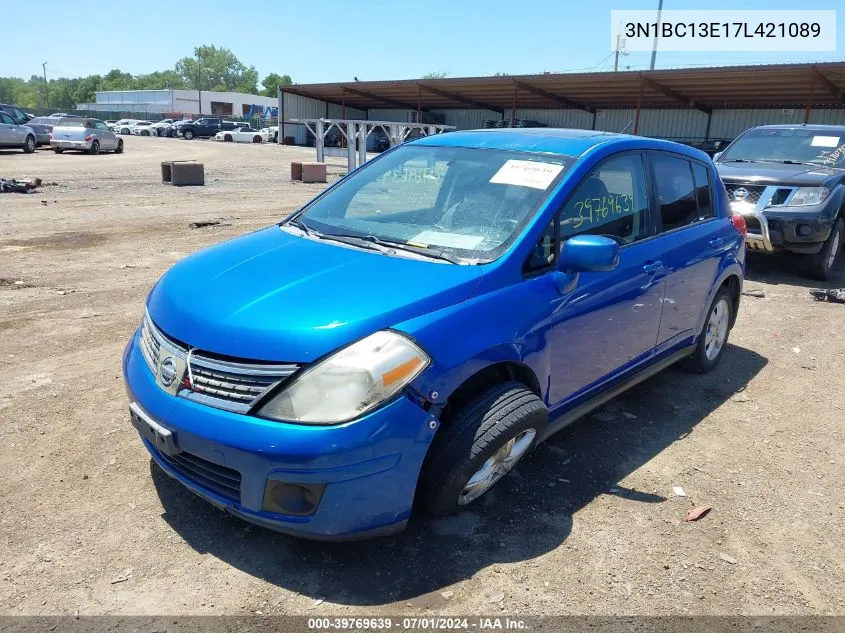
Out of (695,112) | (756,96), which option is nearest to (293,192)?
(756,96)

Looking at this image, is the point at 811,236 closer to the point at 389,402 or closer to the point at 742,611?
the point at 742,611

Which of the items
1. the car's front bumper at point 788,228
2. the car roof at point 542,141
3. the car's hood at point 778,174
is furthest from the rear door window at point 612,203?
the car's hood at point 778,174

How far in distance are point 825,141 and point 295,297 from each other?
920 cm

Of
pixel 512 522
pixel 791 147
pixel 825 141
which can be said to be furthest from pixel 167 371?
pixel 825 141

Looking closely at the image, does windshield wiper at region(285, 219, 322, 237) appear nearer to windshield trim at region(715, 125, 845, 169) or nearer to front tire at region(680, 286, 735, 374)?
front tire at region(680, 286, 735, 374)

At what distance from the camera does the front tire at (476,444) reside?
8.89 ft

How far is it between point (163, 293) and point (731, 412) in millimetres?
3730

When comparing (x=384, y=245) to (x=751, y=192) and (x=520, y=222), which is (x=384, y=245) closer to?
(x=520, y=222)

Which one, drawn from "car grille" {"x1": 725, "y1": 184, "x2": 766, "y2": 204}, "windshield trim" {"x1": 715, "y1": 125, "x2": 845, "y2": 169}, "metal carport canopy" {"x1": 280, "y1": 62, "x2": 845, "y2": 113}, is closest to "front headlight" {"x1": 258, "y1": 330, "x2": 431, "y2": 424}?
"car grille" {"x1": 725, "y1": 184, "x2": 766, "y2": 204}

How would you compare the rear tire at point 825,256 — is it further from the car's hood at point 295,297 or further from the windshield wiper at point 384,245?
the car's hood at point 295,297

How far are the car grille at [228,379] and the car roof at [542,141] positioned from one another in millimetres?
2044

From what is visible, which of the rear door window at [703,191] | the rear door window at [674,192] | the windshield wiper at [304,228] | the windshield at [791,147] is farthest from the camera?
the windshield at [791,147]

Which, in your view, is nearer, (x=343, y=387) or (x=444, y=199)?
(x=343, y=387)

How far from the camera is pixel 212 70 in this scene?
14162 cm
